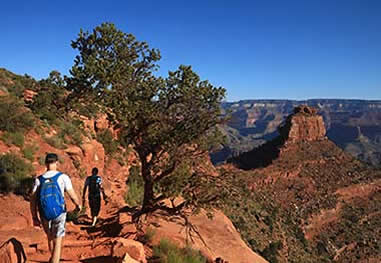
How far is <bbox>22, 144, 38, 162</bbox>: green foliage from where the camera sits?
14250 mm

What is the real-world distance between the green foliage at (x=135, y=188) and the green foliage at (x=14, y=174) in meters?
5.61

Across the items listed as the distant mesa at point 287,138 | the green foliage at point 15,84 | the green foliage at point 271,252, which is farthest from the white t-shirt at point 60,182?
the distant mesa at point 287,138

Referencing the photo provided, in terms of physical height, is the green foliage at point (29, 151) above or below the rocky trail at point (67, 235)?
above

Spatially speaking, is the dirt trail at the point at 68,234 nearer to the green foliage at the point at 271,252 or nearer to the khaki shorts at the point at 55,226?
the khaki shorts at the point at 55,226

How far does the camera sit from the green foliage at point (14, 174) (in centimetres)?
1226

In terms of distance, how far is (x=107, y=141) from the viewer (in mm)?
24750

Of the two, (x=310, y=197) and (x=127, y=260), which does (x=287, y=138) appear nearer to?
(x=310, y=197)

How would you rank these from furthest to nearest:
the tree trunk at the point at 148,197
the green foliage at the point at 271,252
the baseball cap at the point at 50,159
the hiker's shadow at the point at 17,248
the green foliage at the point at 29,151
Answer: the green foliage at the point at 271,252
the green foliage at the point at 29,151
the tree trunk at the point at 148,197
the hiker's shadow at the point at 17,248
the baseball cap at the point at 50,159

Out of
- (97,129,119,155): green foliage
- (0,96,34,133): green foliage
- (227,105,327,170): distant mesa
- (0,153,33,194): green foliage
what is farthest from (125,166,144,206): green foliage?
(227,105,327,170): distant mesa

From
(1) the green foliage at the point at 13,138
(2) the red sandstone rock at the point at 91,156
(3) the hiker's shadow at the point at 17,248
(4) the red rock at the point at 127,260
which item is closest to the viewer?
(3) the hiker's shadow at the point at 17,248

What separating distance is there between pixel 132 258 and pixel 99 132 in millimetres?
19107

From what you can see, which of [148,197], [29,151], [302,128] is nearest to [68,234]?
[148,197]

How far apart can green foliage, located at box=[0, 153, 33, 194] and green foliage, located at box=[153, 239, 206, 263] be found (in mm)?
6072

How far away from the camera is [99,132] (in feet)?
83.3
